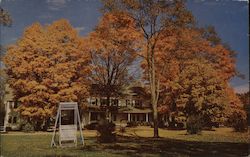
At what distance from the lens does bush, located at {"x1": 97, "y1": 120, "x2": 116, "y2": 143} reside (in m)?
8.39

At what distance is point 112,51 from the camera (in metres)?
8.83

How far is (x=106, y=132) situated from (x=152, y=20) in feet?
9.97

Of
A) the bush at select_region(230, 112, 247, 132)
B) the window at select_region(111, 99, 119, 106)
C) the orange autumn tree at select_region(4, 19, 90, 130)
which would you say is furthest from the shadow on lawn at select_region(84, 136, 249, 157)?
the orange autumn tree at select_region(4, 19, 90, 130)

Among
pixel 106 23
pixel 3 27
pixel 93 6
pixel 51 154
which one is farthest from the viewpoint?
pixel 106 23

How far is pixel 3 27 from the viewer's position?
25.4ft

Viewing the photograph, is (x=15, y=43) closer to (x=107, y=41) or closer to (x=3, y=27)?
(x=3, y=27)

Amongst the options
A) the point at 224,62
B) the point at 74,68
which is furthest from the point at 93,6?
the point at 224,62

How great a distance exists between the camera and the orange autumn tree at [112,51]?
331 inches

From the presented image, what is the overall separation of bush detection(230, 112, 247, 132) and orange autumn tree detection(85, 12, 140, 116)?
2.84 m

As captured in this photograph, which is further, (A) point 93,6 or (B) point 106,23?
(B) point 106,23

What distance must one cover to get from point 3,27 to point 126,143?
152 inches

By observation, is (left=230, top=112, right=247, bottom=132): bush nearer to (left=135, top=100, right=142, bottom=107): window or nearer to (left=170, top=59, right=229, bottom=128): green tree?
(left=170, top=59, right=229, bottom=128): green tree

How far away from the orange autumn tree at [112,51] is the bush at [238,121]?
9.31ft

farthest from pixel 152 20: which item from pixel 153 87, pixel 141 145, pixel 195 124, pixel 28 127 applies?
pixel 28 127
